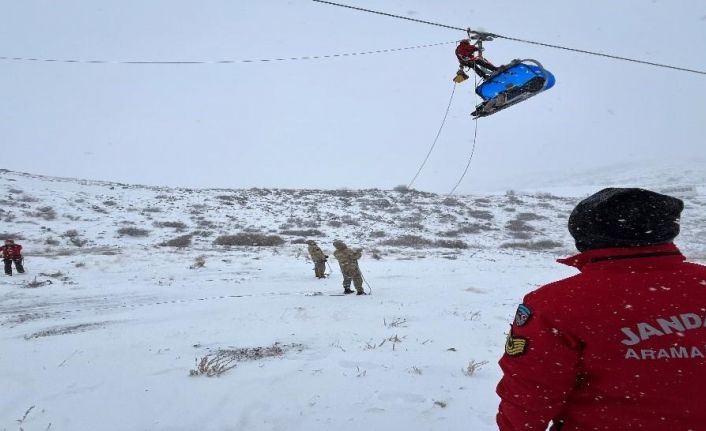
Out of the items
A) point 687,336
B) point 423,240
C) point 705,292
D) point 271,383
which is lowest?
point 423,240

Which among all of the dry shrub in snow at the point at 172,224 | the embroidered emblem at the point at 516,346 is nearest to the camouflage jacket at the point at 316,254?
the embroidered emblem at the point at 516,346

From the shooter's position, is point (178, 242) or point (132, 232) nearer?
point (178, 242)

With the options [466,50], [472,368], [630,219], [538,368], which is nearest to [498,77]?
[466,50]

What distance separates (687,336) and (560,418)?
57 cm

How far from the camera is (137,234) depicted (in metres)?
21.5

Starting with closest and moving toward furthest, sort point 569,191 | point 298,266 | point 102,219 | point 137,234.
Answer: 1. point 298,266
2. point 137,234
3. point 102,219
4. point 569,191

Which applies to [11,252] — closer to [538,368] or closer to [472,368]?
[472,368]

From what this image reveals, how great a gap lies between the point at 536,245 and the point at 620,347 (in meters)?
21.9

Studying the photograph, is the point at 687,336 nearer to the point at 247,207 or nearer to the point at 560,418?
the point at 560,418

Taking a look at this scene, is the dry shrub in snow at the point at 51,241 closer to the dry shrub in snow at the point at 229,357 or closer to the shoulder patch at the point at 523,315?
the dry shrub in snow at the point at 229,357

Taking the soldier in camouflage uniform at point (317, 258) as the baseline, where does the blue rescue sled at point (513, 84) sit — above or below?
above

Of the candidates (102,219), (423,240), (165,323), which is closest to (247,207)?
(102,219)

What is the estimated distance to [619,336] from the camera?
1.58 m

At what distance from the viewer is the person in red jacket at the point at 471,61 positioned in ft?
25.1
